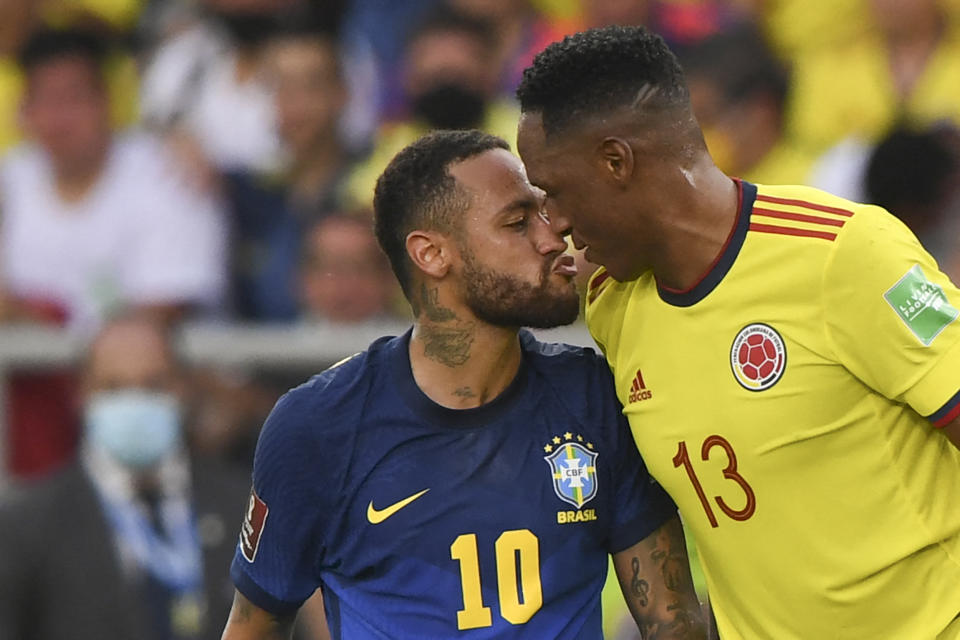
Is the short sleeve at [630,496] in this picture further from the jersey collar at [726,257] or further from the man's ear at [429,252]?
the man's ear at [429,252]

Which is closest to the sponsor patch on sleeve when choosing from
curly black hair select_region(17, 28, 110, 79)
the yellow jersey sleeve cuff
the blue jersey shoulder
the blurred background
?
the blue jersey shoulder

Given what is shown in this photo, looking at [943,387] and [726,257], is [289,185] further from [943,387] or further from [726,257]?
[943,387]

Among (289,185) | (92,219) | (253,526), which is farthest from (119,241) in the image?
(253,526)

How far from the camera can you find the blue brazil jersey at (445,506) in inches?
142

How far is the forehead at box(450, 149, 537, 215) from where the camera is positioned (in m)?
3.68

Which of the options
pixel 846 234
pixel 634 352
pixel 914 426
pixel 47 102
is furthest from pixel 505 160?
pixel 47 102

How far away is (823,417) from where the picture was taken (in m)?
3.29

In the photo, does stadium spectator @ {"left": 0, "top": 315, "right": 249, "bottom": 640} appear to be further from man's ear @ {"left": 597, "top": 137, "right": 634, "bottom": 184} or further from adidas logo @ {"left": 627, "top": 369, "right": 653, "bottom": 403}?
man's ear @ {"left": 597, "top": 137, "right": 634, "bottom": 184}

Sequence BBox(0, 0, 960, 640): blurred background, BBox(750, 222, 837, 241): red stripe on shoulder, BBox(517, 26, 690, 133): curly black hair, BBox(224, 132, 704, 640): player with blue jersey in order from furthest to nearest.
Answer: BBox(0, 0, 960, 640): blurred background
BBox(224, 132, 704, 640): player with blue jersey
BBox(517, 26, 690, 133): curly black hair
BBox(750, 222, 837, 241): red stripe on shoulder

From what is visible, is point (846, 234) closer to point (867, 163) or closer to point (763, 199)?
point (763, 199)

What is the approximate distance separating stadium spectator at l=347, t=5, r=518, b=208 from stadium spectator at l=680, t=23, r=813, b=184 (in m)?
0.82

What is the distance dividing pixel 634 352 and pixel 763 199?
1.47 feet

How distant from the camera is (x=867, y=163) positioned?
20.0 feet

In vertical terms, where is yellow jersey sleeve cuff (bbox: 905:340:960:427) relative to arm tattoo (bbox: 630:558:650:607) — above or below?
above
